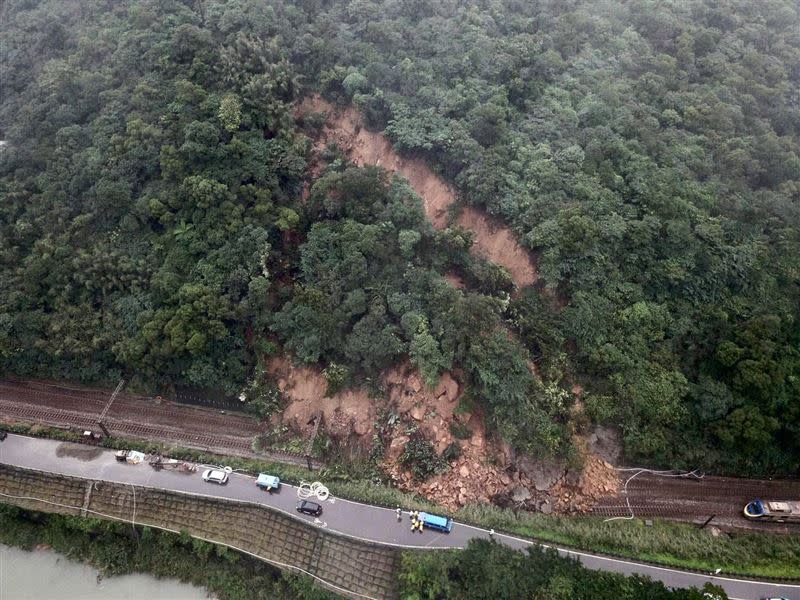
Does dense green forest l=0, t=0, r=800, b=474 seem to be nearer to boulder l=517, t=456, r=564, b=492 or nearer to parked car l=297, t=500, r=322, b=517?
boulder l=517, t=456, r=564, b=492

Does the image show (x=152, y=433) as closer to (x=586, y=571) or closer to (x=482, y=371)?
(x=482, y=371)

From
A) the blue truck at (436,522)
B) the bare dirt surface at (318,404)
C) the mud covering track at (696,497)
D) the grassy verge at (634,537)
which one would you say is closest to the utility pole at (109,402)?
the bare dirt surface at (318,404)

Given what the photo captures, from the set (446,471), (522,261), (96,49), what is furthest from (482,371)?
(96,49)

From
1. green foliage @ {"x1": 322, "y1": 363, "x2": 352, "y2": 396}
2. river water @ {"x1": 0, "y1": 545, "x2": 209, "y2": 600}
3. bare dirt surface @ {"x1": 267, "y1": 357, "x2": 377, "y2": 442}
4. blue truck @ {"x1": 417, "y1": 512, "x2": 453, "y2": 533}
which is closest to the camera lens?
blue truck @ {"x1": 417, "y1": 512, "x2": 453, "y2": 533}

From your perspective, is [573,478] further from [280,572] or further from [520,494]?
[280,572]

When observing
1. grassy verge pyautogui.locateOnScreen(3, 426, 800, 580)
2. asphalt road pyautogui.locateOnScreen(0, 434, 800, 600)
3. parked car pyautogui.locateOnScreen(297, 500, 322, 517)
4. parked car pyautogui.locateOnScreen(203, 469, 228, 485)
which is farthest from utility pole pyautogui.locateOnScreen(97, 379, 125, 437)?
parked car pyautogui.locateOnScreen(297, 500, 322, 517)
